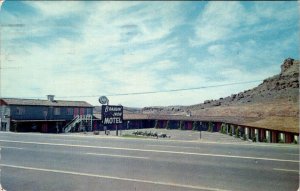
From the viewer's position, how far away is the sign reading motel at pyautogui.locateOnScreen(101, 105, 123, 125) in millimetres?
36250

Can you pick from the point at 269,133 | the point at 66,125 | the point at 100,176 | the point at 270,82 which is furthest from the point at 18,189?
the point at 270,82

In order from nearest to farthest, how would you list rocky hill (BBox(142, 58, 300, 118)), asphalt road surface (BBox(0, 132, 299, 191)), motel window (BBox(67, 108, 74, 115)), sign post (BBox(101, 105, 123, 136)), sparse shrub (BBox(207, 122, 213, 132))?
asphalt road surface (BBox(0, 132, 299, 191)) → sign post (BBox(101, 105, 123, 136)) → sparse shrub (BBox(207, 122, 213, 132)) → motel window (BBox(67, 108, 74, 115)) → rocky hill (BBox(142, 58, 300, 118))

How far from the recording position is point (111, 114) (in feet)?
122

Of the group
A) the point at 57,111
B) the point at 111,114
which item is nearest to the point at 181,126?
the point at 111,114

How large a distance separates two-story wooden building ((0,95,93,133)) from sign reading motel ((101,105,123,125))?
1897 centimetres

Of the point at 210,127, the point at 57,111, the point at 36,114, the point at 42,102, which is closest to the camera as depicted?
the point at 36,114

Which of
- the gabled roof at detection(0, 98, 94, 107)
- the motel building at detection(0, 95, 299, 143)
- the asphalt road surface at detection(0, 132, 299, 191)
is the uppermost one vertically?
the gabled roof at detection(0, 98, 94, 107)

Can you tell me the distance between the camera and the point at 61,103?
56281 mm

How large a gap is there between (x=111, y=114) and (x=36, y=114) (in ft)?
69.2

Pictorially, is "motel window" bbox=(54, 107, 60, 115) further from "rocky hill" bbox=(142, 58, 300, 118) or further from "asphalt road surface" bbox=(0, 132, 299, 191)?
"asphalt road surface" bbox=(0, 132, 299, 191)

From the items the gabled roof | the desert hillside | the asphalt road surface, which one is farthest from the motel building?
the asphalt road surface

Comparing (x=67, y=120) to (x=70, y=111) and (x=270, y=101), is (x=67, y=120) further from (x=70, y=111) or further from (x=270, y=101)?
(x=270, y=101)

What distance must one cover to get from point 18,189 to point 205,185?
22.4ft

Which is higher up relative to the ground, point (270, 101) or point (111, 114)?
point (270, 101)
